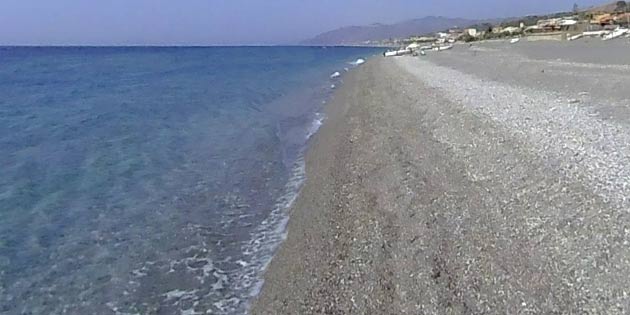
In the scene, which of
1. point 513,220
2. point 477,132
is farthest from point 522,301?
point 477,132

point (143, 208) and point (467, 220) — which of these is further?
point (143, 208)

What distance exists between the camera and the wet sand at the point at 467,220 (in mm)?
6000

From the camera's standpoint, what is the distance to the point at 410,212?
883 centimetres

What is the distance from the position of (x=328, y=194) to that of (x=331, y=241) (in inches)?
101

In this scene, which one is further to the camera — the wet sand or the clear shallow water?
the clear shallow water

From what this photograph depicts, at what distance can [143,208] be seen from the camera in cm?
1122

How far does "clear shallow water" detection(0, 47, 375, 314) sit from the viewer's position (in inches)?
301

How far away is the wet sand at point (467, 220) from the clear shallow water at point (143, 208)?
89 centimetres

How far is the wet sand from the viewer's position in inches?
236

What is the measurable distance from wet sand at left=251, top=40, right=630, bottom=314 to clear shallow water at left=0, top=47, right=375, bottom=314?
89 cm

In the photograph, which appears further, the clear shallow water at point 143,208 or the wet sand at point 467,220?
the clear shallow water at point 143,208

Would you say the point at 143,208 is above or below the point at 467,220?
below

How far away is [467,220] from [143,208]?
666cm

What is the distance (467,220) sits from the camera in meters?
8.07
